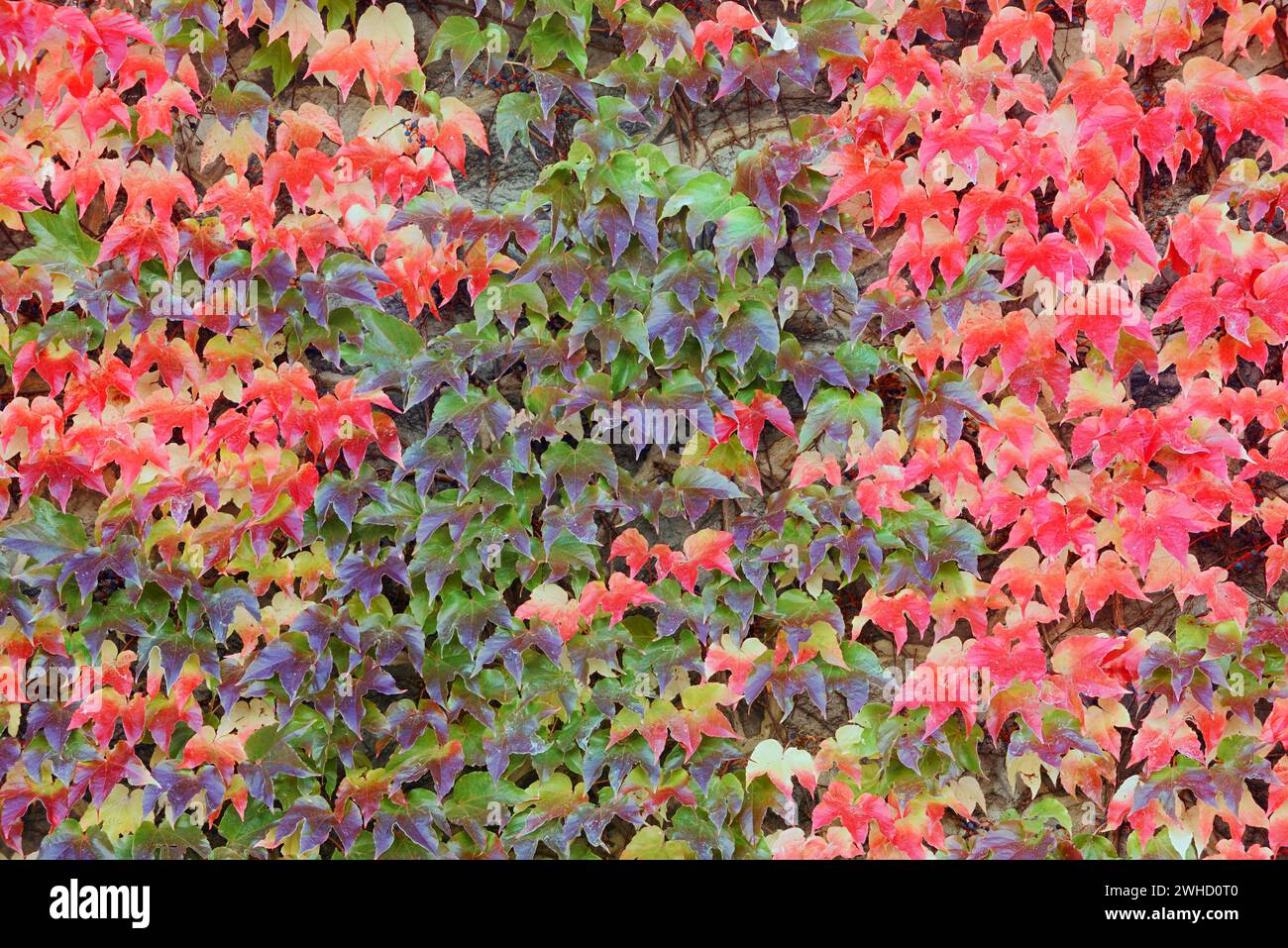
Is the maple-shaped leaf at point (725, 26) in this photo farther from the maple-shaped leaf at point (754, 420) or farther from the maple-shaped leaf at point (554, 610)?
the maple-shaped leaf at point (554, 610)

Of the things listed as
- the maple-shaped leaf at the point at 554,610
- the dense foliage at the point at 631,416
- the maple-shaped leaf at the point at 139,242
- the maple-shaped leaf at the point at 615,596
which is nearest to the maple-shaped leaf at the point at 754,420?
the dense foliage at the point at 631,416

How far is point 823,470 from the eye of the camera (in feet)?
6.63

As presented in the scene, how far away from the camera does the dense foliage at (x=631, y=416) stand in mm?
1949

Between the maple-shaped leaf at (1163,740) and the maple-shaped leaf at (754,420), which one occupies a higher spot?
the maple-shaped leaf at (754,420)

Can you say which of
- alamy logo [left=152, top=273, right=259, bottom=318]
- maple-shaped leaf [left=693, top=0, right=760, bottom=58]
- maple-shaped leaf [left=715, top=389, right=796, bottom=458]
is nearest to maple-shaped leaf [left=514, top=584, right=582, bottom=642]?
maple-shaped leaf [left=715, top=389, right=796, bottom=458]

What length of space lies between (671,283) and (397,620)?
3.01 feet

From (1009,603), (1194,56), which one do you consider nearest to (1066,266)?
(1194,56)

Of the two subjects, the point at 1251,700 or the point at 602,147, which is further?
the point at 1251,700
